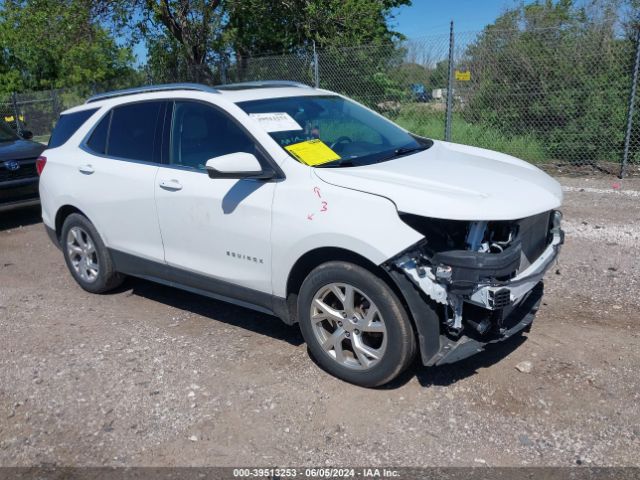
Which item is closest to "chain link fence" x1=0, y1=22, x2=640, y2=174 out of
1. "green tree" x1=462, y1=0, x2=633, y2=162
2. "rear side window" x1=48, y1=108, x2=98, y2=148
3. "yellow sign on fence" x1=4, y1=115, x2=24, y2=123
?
"green tree" x1=462, y1=0, x2=633, y2=162

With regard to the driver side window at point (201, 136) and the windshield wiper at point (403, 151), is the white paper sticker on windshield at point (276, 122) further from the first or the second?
the windshield wiper at point (403, 151)

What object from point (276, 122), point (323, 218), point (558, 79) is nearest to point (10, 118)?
point (558, 79)

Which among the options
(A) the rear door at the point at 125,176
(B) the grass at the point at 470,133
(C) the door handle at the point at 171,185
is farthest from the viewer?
(B) the grass at the point at 470,133

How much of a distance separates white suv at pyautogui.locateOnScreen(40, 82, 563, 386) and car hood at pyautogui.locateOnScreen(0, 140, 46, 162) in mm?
3461

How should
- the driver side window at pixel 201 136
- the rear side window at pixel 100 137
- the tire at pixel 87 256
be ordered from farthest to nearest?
the tire at pixel 87 256 < the rear side window at pixel 100 137 < the driver side window at pixel 201 136

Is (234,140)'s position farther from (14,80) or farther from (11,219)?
(14,80)

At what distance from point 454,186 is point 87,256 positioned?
355 cm

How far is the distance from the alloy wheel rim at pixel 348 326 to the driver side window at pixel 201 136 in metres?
1.15

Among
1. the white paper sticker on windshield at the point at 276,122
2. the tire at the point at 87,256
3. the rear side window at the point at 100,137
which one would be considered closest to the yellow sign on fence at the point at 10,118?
the tire at the point at 87,256

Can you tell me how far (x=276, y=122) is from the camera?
416 centimetres

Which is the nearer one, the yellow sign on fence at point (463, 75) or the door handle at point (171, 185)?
the door handle at point (171, 185)

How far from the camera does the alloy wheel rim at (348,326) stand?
11.7 ft

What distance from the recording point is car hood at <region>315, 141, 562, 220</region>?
10.9 ft

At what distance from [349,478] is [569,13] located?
30.9 ft
